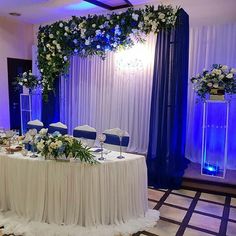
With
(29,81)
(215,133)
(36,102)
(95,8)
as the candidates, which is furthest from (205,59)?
(36,102)

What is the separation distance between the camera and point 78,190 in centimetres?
283

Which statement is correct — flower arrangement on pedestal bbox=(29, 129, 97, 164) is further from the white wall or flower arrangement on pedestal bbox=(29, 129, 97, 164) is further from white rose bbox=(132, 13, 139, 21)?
the white wall

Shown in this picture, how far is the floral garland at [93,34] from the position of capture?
418 cm

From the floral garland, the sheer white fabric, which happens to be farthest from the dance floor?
the floral garland

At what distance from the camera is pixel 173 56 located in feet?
13.4

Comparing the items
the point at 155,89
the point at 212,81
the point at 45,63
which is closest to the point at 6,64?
the point at 45,63

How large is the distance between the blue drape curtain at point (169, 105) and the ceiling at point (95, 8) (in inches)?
33.0

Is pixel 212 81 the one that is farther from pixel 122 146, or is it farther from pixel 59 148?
pixel 59 148

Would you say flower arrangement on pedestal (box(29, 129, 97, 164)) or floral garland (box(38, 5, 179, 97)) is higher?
floral garland (box(38, 5, 179, 97))

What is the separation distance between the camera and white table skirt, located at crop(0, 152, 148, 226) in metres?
2.82

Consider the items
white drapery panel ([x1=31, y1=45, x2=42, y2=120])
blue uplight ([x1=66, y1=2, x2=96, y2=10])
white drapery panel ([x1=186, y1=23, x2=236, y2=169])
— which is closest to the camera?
white drapery panel ([x1=186, y1=23, x2=236, y2=169])

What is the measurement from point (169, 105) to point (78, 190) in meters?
2.08

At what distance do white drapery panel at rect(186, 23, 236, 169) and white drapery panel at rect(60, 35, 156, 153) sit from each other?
0.86 meters

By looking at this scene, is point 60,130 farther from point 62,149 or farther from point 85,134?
point 62,149
